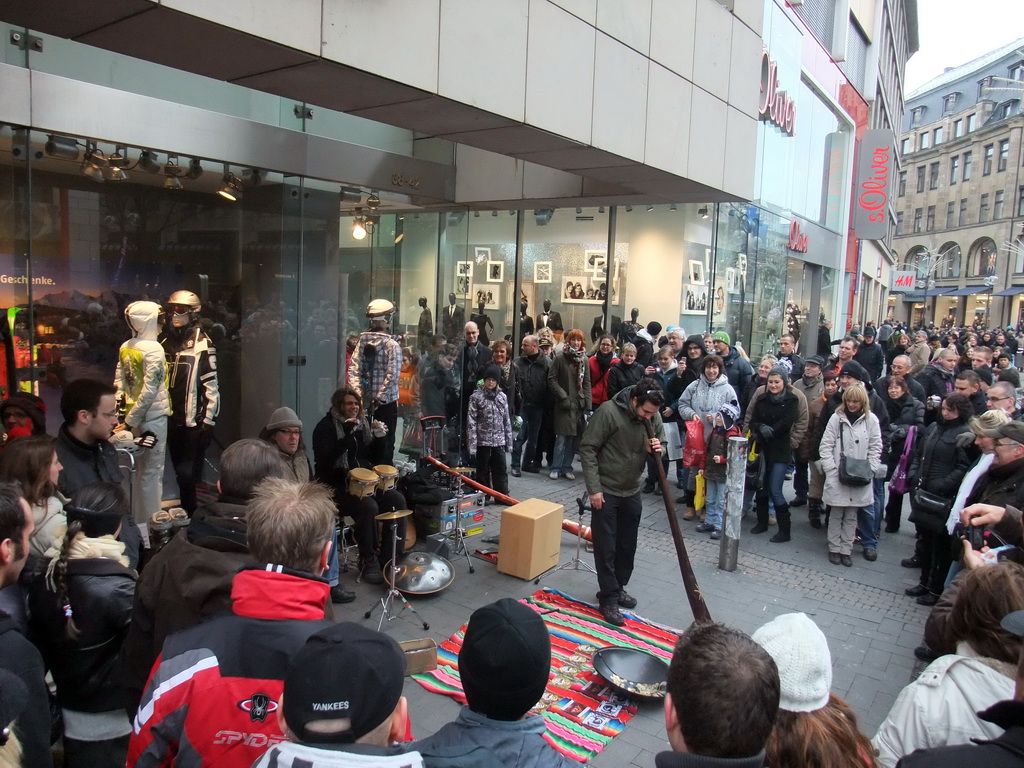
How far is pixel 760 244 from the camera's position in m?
17.0

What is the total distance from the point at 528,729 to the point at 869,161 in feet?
88.9

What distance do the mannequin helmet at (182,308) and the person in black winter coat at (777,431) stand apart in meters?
Result: 6.23

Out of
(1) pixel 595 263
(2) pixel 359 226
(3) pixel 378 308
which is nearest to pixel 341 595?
(3) pixel 378 308

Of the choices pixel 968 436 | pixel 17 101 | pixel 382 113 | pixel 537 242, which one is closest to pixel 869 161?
pixel 537 242

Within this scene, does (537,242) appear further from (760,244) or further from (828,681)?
(828,681)

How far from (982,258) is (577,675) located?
260ft

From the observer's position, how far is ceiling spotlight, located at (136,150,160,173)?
742 cm

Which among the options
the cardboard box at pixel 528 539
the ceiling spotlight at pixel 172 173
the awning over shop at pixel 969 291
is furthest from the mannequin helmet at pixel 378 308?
the awning over shop at pixel 969 291

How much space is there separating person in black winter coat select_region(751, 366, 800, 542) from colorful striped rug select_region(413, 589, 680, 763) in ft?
9.39

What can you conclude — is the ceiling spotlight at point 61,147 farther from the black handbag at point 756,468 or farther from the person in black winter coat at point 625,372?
the black handbag at point 756,468

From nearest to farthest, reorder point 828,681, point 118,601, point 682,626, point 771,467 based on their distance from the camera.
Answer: point 828,681
point 118,601
point 682,626
point 771,467

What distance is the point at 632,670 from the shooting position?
4.70 meters

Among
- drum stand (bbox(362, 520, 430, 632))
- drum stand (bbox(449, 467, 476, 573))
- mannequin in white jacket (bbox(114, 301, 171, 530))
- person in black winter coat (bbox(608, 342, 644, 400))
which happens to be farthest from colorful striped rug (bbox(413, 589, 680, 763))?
person in black winter coat (bbox(608, 342, 644, 400))

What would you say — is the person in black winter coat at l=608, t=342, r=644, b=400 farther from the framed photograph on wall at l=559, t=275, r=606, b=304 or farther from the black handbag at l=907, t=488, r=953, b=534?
the framed photograph on wall at l=559, t=275, r=606, b=304
